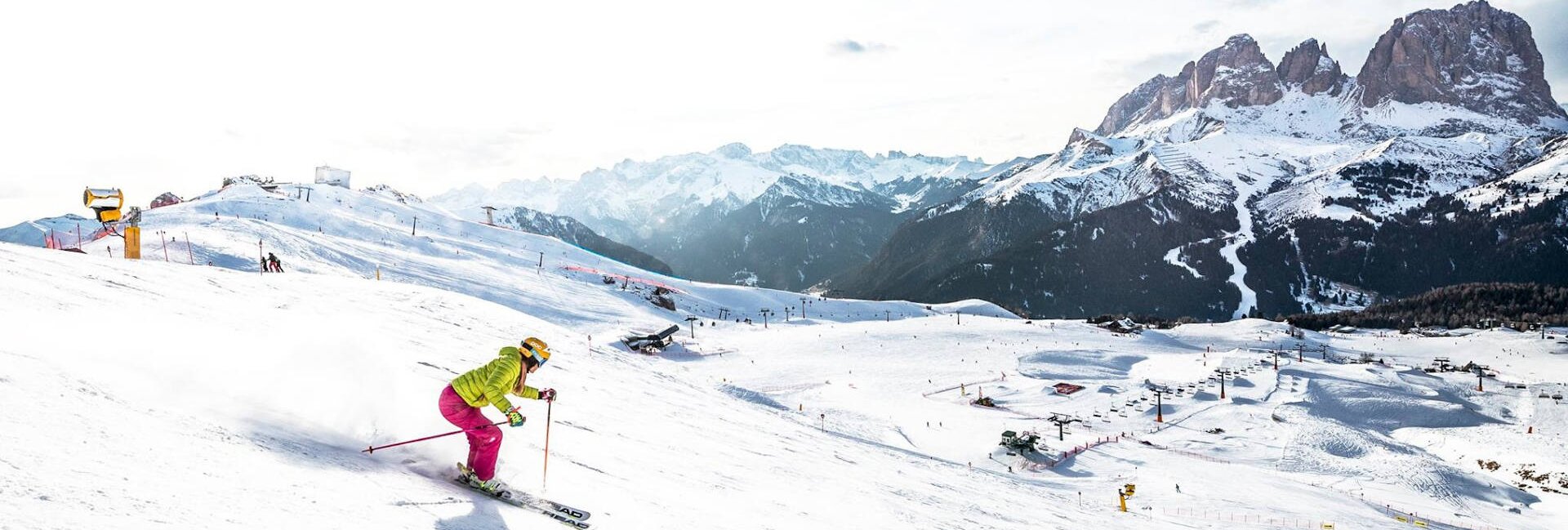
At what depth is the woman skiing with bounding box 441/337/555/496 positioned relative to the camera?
10.8m

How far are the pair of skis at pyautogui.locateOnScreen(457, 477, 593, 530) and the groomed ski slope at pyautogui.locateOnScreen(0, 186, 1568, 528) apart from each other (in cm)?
32

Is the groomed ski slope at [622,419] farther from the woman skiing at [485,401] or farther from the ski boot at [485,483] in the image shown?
the woman skiing at [485,401]

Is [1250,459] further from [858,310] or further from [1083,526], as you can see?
[858,310]

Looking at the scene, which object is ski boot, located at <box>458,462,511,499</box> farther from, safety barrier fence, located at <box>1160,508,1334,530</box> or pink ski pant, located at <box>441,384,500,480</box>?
safety barrier fence, located at <box>1160,508,1334,530</box>

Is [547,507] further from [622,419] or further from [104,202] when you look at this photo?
[104,202]

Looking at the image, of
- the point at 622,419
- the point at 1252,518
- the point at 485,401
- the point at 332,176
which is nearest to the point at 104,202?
the point at 622,419

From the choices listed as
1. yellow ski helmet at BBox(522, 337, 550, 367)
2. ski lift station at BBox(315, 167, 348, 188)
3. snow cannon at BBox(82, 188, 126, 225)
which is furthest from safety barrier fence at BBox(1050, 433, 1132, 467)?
ski lift station at BBox(315, 167, 348, 188)

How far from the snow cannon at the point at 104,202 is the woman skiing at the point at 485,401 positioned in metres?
29.8

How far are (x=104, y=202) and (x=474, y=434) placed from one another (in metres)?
30.5

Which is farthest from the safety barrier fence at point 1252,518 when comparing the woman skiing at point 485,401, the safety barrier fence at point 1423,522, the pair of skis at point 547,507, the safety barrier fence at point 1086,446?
the woman skiing at point 485,401

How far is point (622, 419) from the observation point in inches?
731

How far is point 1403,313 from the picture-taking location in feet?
556

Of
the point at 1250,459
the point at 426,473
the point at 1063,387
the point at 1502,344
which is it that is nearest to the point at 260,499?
the point at 426,473

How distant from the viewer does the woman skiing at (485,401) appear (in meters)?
10.8
